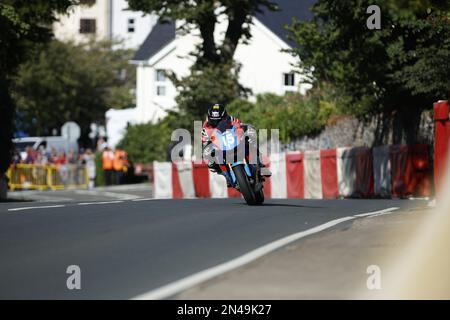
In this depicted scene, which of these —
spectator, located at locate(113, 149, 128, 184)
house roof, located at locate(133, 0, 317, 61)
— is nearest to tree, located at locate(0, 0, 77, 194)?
spectator, located at locate(113, 149, 128, 184)

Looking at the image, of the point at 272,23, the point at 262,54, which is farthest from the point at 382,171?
the point at 272,23

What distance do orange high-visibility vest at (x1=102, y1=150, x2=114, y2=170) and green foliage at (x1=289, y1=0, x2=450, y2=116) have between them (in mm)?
15821

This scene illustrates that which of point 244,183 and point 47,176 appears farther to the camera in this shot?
point 47,176

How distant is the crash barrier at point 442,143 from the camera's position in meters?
15.4

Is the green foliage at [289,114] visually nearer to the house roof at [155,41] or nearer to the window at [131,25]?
the house roof at [155,41]

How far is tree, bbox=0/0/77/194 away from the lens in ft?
86.7

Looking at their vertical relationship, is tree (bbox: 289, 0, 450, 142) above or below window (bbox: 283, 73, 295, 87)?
below

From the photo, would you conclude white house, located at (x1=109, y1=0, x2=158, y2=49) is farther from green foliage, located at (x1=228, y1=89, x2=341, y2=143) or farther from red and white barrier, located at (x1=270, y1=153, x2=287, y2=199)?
red and white barrier, located at (x1=270, y1=153, x2=287, y2=199)

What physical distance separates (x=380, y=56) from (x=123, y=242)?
15.0 m

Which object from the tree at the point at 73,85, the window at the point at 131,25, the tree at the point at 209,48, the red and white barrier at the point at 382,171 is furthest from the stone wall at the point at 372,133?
the window at the point at 131,25

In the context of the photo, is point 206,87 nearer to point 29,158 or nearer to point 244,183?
point 29,158

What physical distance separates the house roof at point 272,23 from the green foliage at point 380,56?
104 ft

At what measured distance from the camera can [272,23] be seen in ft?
213

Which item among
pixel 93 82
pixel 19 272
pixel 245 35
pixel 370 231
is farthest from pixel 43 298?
Result: pixel 93 82
